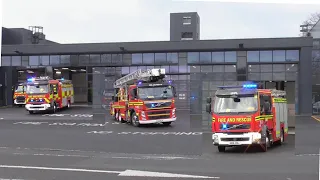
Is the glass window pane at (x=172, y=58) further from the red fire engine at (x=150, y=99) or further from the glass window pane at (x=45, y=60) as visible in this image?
the red fire engine at (x=150, y=99)

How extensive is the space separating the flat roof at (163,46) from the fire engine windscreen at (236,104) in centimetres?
2204

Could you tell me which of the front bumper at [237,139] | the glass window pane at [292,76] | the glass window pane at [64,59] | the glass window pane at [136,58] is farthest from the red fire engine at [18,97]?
the front bumper at [237,139]

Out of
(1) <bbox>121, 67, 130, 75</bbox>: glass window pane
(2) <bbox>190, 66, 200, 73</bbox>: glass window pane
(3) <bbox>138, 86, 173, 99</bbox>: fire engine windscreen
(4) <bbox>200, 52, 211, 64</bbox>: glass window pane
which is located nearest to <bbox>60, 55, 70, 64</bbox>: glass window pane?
(1) <bbox>121, 67, 130, 75</bbox>: glass window pane

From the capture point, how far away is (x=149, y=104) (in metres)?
23.2

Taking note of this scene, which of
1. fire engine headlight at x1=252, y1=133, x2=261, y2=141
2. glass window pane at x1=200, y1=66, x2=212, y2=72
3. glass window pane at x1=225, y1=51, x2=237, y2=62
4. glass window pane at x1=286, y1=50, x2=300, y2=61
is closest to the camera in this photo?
fire engine headlight at x1=252, y1=133, x2=261, y2=141

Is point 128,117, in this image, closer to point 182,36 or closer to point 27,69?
point 27,69

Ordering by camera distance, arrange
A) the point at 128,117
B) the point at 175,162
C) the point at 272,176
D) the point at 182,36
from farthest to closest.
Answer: the point at 182,36
the point at 128,117
the point at 175,162
the point at 272,176

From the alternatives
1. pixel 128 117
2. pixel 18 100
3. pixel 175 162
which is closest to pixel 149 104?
pixel 128 117

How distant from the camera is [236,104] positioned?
47.1 feet

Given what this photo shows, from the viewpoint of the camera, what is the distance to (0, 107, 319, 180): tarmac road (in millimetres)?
9352

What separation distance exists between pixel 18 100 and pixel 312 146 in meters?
34.2

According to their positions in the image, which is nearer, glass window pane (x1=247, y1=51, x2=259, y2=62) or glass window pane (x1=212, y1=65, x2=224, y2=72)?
glass window pane (x1=247, y1=51, x2=259, y2=62)

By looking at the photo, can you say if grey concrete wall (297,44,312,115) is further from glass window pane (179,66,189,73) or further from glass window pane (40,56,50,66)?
glass window pane (40,56,50,66)

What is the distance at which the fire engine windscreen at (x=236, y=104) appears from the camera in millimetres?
14250
